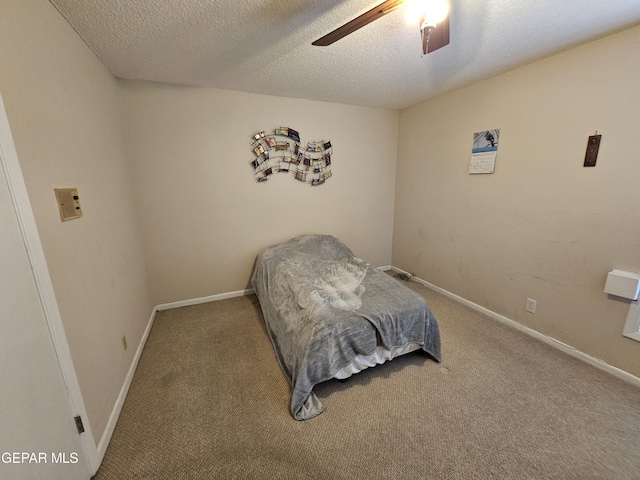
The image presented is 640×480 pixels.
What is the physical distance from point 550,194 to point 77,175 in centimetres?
331

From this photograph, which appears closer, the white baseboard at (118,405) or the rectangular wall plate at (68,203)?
the rectangular wall plate at (68,203)

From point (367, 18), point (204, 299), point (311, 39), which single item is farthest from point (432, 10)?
point (204, 299)

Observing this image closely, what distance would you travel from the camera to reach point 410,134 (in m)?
3.36

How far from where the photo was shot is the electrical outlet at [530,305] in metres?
2.25

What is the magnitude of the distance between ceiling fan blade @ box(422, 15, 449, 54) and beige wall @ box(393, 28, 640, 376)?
4.39 ft

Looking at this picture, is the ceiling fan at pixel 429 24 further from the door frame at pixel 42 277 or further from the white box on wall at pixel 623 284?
the white box on wall at pixel 623 284

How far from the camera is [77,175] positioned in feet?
4.59

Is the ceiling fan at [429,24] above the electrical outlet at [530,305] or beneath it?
above

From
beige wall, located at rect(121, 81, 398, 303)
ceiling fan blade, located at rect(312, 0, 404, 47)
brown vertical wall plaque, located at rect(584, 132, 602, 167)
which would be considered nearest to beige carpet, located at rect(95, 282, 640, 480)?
beige wall, located at rect(121, 81, 398, 303)

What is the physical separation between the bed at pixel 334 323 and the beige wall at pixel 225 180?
2.69ft

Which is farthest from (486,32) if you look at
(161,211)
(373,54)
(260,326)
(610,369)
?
(161,211)

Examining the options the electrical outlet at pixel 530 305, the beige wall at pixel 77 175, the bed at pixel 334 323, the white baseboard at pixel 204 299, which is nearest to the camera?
the beige wall at pixel 77 175

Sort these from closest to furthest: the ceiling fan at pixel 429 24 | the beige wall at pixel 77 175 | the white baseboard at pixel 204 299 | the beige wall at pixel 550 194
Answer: the beige wall at pixel 77 175 < the ceiling fan at pixel 429 24 < the beige wall at pixel 550 194 < the white baseboard at pixel 204 299

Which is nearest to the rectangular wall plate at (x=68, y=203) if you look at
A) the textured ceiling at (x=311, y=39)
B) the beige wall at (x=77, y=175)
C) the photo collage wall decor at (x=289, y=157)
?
the beige wall at (x=77, y=175)
